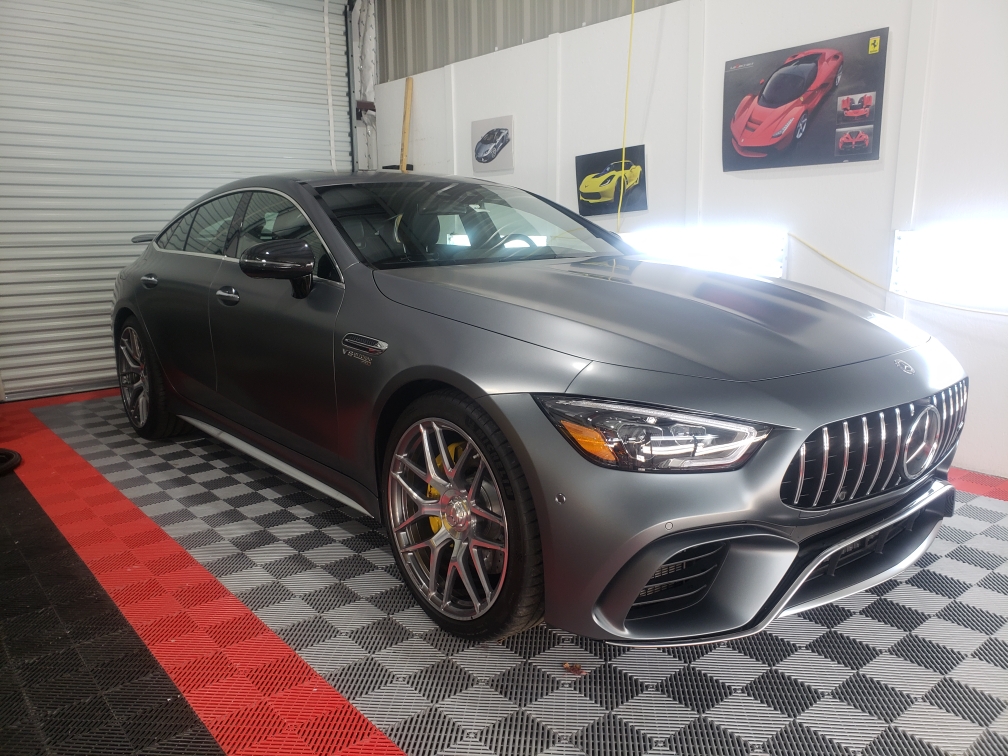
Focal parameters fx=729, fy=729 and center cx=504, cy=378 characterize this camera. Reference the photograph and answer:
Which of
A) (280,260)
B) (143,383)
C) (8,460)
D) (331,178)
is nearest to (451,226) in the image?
(331,178)

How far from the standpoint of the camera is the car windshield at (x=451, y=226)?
7.19ft

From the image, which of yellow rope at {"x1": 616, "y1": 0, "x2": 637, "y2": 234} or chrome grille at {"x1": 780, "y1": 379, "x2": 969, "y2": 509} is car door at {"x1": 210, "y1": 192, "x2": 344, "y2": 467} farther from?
yellow rope at {"x1": 616, "y1": 0, "x2": 637, "y2": 234}

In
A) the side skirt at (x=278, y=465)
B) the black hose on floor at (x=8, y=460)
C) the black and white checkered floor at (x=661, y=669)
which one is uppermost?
the side skirt at (x=278, y=465)

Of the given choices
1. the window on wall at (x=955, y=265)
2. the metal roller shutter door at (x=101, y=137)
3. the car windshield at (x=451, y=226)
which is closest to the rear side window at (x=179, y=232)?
the car windshield at (x=451, y=226)

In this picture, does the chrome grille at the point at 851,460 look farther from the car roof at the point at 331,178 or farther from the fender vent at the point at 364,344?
the car roof at the point at 331,178

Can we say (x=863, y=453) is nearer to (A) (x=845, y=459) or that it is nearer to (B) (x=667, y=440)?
(A) (x=845, y=459)

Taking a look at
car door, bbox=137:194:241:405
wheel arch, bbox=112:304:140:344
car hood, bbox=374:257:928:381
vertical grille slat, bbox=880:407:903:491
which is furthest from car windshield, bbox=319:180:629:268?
wheel arch, bbox=112:304:140:344

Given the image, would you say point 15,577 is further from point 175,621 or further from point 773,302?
point 773,302

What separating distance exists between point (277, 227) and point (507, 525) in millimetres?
1468

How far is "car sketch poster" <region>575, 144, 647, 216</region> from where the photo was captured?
4062 millimetres

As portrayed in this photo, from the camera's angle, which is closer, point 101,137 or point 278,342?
point 278,342

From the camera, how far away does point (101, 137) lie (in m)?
4.91

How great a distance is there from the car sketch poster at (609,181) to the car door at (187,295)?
7.15ft

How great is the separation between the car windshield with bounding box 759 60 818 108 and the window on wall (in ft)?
2.68
